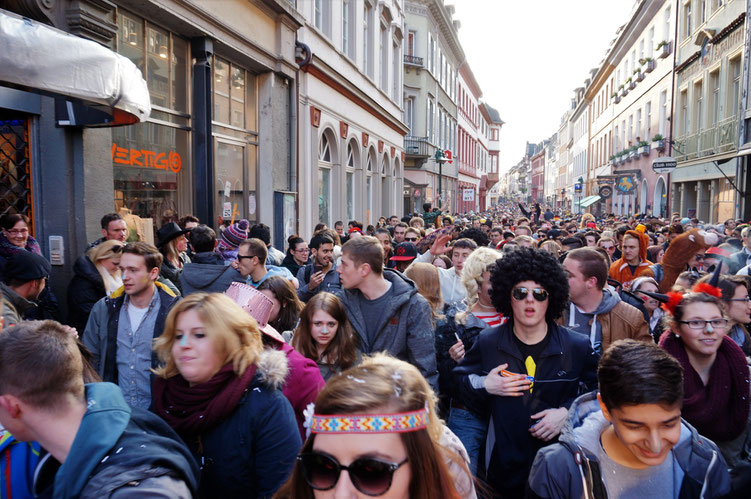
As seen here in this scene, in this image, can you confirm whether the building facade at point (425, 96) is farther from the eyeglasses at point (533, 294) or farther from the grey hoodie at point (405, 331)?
the eyeglasses at point (533, 294)

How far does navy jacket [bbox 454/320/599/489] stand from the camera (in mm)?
3154

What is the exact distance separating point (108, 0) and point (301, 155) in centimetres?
728

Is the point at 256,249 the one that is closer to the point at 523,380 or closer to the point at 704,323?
the point at 523,380

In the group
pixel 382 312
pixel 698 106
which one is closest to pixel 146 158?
pixel 382 312

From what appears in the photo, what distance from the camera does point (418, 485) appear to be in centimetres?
164

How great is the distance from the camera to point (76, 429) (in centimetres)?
202

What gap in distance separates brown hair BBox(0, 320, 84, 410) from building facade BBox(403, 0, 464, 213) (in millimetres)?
27288

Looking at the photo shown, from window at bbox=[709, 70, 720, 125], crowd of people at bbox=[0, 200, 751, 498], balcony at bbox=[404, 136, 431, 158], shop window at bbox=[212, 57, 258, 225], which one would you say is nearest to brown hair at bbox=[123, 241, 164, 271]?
crowd of people at bbox=[0, 200, 751, 498]

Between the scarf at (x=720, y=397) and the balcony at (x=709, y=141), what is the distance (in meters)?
18.2

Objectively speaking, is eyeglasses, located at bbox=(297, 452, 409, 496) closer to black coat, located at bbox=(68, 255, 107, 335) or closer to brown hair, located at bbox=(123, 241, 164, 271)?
brown hair, located at bbox=(123, 241, 164, 271)

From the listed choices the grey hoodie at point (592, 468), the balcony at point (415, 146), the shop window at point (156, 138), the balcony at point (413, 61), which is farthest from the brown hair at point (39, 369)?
the balcony at point (413, 61)

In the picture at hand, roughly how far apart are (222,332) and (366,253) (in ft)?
5.57

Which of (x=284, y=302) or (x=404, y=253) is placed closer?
(x=284, y=302)

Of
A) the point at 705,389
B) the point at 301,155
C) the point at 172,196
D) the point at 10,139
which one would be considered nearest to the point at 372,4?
the point at 301,155
